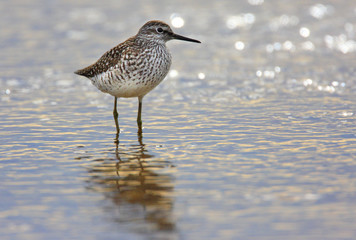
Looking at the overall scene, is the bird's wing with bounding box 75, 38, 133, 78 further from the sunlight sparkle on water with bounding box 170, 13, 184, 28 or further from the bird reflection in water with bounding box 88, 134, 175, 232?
the sunlight sparkle on water with bounding box 170, 13, 184, 28

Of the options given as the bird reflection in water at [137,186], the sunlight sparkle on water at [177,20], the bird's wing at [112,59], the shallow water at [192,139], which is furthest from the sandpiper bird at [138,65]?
the sunlight sparkle on water at [177,20]

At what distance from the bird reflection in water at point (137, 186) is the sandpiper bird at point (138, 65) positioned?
114 centimetres

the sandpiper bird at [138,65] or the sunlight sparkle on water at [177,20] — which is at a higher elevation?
the sunlight sparkle on water at [177,20]

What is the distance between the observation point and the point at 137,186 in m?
7.39

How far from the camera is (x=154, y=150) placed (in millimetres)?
8938

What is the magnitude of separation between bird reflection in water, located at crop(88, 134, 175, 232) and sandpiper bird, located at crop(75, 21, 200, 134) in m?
1.14

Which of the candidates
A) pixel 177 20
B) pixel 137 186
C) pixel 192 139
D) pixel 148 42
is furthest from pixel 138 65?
pixel 177 20

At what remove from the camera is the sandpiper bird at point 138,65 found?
32.3ft

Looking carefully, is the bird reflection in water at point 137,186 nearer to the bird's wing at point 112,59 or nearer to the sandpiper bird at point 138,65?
the sandpiper bird at point 138,65

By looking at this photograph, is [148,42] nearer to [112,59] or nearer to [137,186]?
[112,59]

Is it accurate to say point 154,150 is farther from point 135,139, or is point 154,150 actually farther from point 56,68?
point 56,68

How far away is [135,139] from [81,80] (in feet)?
14.5

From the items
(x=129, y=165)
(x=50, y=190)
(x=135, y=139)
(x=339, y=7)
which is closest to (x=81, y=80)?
(x=135, y=139)

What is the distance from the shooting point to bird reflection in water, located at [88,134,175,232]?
633 cm
